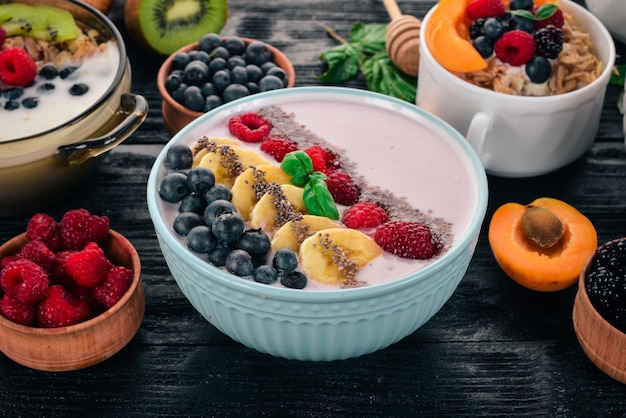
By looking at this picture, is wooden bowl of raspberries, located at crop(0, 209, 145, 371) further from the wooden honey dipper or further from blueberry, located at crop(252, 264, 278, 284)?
the wooden honey dipper

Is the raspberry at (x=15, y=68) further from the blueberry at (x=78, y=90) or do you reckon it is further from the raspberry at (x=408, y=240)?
the raspberry at (x=408, y=240)

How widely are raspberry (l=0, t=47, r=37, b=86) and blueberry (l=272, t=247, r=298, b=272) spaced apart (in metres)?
0.61

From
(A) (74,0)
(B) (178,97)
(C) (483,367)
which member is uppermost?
(A) (74,0)

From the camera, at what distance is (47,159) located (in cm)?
123

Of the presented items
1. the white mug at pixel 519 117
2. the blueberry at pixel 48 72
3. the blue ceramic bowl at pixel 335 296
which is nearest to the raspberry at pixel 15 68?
the blueberry at pixel 48 72

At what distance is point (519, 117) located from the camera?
1.30 metres

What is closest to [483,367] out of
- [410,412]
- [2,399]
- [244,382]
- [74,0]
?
[410,412]

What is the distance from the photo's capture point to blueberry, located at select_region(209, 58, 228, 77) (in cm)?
147

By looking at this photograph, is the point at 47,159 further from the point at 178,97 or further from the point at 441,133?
the point at 441,133

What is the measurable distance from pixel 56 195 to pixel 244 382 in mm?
474

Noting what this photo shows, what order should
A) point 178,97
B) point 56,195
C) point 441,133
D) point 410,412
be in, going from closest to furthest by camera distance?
point 410,412 < point 441,133 < point 56,195 < point 178,97

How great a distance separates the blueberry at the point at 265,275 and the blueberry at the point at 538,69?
600 mm

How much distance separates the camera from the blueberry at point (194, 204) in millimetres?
1053

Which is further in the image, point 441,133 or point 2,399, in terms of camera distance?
point 441,133
